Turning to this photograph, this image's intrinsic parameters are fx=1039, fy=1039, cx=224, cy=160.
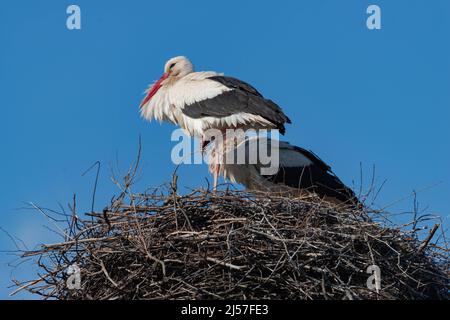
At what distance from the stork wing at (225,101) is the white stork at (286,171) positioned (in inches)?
11.1

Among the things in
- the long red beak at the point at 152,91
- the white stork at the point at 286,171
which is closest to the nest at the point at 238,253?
the white stork at the point at 286,171

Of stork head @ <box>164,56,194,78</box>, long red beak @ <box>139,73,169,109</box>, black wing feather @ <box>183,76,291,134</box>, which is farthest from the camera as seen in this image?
stork head @ <box>164,56,194,78</box>

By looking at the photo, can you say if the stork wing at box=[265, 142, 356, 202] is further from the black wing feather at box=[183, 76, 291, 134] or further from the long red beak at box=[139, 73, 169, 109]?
the long red beak at box=[139, 73, 169, 109]

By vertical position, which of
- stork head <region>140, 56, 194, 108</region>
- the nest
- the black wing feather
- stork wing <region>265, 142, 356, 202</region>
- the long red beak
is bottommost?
the nest

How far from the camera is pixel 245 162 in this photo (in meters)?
8.50

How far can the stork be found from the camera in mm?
8367

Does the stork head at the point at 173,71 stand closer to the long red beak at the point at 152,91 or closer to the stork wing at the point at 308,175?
the long red beak at the point at 152,91

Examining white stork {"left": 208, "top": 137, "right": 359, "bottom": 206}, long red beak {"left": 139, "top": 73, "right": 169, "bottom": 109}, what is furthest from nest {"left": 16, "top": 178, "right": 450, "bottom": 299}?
long red beak {"left": 139, "top": 73, "right": 169, "bottom": 109}

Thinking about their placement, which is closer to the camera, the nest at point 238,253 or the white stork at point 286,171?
the nest at point 238,253

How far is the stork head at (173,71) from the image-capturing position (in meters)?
9.33

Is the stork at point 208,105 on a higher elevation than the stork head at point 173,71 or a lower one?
lower

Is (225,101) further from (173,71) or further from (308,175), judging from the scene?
(173,71)
